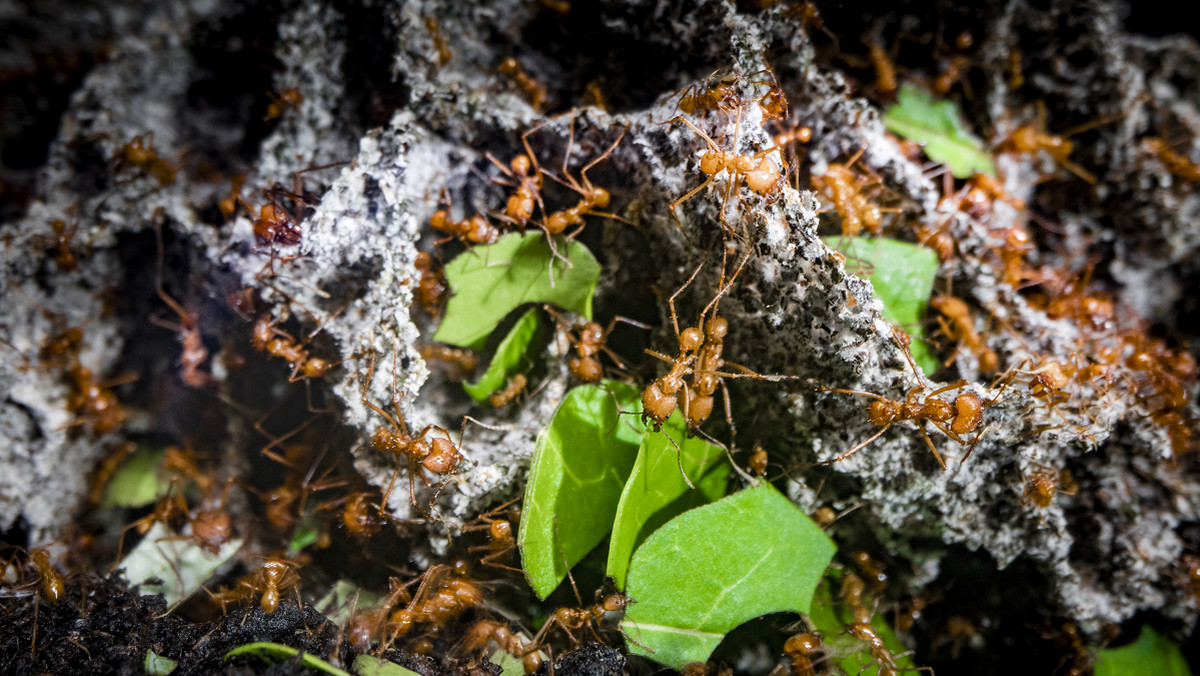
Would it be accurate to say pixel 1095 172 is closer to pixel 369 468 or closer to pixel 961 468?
pixel 961 468

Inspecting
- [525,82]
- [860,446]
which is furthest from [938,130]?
[525,82]

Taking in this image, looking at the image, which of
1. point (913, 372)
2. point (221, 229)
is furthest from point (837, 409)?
point (221, 229)

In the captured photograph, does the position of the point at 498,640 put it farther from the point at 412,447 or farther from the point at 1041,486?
the point at 1041,486

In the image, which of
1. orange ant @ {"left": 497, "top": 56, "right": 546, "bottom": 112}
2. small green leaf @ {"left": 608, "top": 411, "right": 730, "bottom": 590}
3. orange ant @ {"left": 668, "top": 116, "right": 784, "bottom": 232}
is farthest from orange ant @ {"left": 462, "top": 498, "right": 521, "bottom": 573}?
orange ant @ {"left": 497, "top": 56, "right": 546, "bottom": 112}

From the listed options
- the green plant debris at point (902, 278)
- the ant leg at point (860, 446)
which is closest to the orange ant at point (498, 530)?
the ant leg at point (860, 446)

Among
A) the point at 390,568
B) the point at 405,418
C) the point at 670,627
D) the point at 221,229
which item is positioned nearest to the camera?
the point at 670,627

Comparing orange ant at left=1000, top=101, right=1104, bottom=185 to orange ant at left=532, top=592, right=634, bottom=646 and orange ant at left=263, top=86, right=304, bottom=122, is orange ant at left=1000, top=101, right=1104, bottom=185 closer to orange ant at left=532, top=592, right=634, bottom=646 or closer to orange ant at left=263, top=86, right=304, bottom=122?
orange ant at left=532, top=592, right=634, bottom=646
